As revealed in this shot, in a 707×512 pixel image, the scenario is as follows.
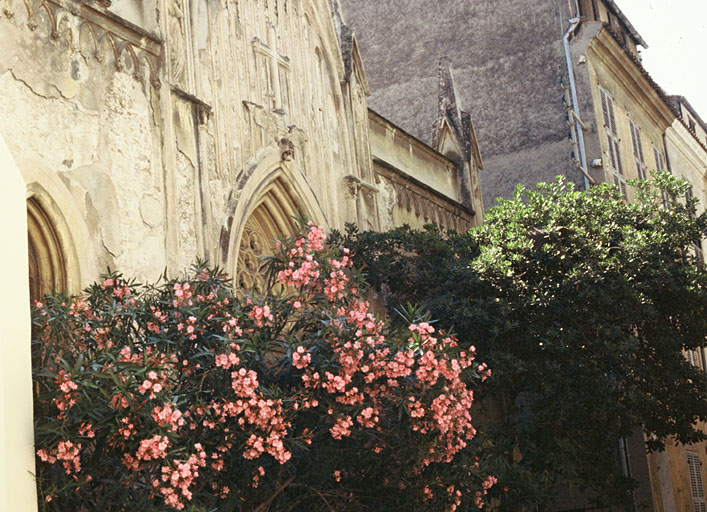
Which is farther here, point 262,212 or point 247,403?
point 262,212

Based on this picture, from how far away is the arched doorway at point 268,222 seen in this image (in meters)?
13.0

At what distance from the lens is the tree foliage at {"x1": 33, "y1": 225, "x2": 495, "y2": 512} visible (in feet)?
22.6

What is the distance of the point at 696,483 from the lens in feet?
80.2

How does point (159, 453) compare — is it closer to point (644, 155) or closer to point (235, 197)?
point (235, 197)

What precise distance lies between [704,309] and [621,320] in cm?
131

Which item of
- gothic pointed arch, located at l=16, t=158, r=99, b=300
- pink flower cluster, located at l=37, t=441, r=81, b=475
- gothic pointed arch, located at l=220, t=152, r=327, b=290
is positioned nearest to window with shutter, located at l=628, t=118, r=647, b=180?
gothic pointed arch, located at l=220, t=152, r=327, b=290

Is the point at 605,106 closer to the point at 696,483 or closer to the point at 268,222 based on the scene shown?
the point at 696,483

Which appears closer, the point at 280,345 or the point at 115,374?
the point at 115,374

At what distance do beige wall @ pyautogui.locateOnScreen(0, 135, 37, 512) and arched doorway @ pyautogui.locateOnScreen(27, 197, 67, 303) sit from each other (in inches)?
80.6

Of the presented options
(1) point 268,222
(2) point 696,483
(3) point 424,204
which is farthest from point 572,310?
(2) point 696,483

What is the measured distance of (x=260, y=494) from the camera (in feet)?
27.1

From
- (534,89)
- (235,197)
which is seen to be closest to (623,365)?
(235,197)

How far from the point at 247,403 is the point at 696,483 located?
64.3 ft

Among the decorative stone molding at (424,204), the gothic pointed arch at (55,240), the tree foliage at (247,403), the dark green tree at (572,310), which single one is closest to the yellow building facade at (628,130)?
the decorative stone molding at (424,204)
